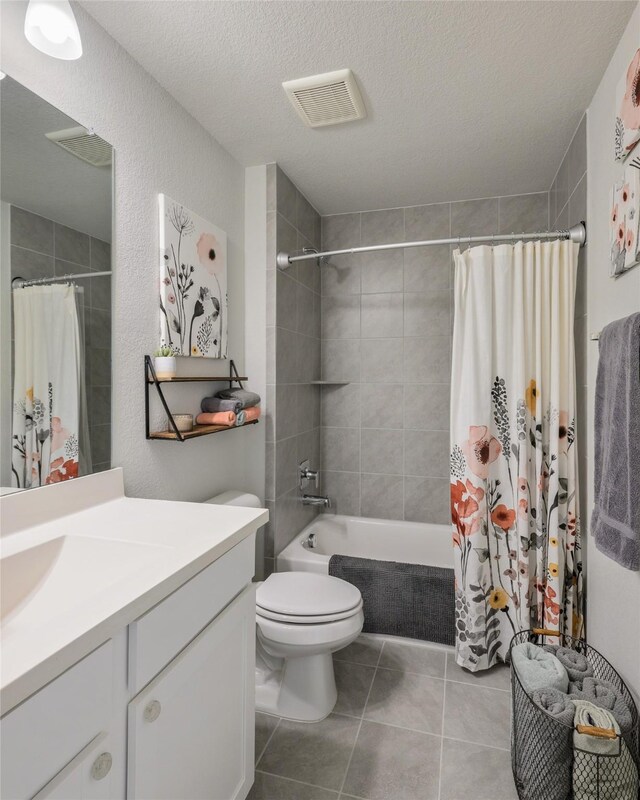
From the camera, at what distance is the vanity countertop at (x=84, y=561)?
64 centimetres

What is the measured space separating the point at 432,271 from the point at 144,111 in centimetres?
182

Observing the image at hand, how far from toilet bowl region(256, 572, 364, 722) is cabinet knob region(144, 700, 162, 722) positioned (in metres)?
0.87

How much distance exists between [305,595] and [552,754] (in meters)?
0.91

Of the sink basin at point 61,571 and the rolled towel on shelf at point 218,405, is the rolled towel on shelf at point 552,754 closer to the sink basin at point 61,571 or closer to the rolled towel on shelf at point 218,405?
the sink basin at point 61,571

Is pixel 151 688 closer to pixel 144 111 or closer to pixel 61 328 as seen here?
pixel 61 328

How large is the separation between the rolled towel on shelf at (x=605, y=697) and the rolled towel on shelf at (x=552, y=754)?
2.8 inches

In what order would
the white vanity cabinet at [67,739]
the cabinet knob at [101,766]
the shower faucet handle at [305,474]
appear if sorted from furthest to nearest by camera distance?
the shower faucet handle at [305,474] → the cabinet knob at [101,766] → the white vanity cabinet at [67,739]

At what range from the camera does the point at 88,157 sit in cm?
139

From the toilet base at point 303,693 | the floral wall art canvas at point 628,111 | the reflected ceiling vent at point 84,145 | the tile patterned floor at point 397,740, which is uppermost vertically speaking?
the floral wall art canvas at point 628,111

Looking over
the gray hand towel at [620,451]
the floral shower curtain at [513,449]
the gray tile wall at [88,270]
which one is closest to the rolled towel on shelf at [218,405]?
the gray tile wall at [88,270]

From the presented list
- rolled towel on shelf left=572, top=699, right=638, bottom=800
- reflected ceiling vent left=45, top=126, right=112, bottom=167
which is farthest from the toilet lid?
reflected ceiling vent left=45, top=126, right=112, bottom=167

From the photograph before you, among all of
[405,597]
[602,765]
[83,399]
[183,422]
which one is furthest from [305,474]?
[602,765]

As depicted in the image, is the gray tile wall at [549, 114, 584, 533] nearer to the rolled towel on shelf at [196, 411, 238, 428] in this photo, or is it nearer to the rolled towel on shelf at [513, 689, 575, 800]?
the rolled towel on shelf at [513, 689, 575, 800]

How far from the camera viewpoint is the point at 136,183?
1576mm
